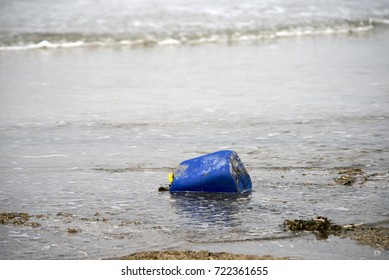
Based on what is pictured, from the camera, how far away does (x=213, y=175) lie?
18.5 ft

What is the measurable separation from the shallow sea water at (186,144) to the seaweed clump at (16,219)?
0.08 m

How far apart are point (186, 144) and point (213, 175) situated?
5.23ft

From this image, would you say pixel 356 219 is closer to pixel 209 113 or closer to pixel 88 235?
pixel 88 235

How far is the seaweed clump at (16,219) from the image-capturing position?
16.9ft

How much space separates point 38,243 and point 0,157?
2326 millimetres

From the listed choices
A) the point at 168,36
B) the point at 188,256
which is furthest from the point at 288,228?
the point at 168,36

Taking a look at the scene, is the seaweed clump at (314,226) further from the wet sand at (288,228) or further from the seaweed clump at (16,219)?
the seaweed clump at (16,219)

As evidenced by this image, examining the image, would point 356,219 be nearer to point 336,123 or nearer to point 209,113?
point 336,123

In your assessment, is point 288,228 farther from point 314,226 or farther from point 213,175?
point 213,175

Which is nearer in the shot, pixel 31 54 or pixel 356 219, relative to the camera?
pixel 356 219
